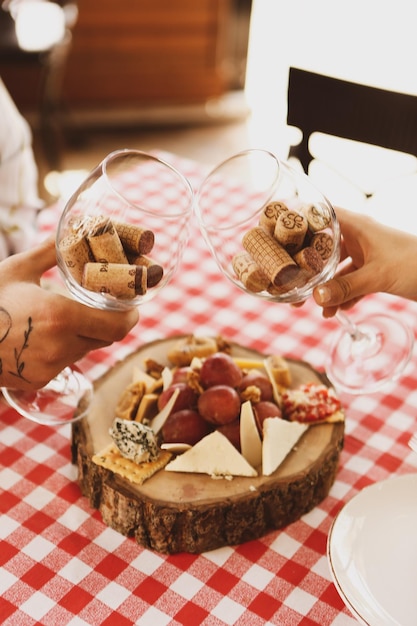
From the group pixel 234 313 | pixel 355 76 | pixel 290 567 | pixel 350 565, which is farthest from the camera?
pixel 355 76

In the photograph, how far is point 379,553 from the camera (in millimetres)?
854

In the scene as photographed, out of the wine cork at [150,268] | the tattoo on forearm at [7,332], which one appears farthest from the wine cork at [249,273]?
the tattoo on forearm at [7,332]

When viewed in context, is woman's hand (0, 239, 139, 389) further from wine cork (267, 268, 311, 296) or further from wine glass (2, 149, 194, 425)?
wine cork (267, 268, 311, 296)

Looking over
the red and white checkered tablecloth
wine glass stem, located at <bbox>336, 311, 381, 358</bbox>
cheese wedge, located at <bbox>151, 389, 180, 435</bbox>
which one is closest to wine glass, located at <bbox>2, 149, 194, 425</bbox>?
cheese wedge, located at <bbox>151, 389, 180, 435</bbox>

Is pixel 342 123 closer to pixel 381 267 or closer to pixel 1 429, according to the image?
pixel 381 267

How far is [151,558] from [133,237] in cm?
43

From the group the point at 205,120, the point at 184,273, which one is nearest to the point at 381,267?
the point at 184,273

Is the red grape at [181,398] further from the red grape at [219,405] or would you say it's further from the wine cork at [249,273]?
the wine cork at [249,273]

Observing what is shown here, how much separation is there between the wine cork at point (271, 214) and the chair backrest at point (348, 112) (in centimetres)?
68

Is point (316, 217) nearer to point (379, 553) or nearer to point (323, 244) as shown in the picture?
point (323, 244)

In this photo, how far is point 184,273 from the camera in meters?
1.56

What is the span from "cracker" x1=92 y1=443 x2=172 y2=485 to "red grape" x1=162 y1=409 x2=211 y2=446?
0.02 m

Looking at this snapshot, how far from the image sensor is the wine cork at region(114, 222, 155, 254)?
834 mm

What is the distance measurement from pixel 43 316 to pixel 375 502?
497 mm
